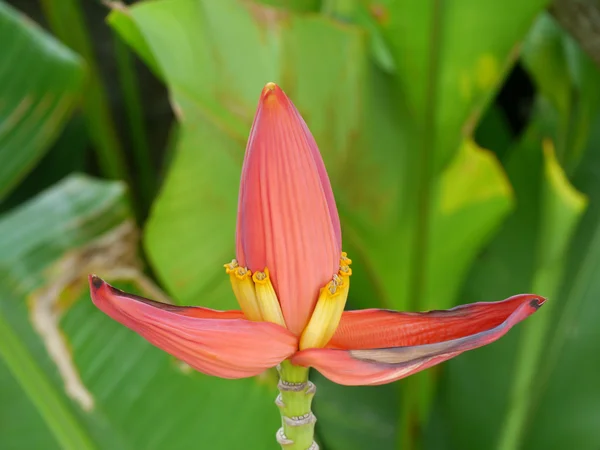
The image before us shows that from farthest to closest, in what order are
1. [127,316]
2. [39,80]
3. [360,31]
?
[39,80] → [360,31] → [127,316]

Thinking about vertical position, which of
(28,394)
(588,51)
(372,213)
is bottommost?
(28,394)

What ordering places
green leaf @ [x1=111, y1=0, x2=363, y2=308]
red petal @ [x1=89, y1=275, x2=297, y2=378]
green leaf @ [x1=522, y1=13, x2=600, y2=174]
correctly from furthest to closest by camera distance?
green leaf @ [x1=522, y1=13, x2=600, y2=174], green leaf @ [x1=111, y1=0, x2=363, y2=308], red petal @ [x1=89, y1=275, x2=297, y2=378]

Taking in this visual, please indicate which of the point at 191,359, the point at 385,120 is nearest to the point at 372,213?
the point at 385,120

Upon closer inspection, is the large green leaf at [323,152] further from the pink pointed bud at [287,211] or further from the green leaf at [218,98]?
the pink pointed bud at [287,211]

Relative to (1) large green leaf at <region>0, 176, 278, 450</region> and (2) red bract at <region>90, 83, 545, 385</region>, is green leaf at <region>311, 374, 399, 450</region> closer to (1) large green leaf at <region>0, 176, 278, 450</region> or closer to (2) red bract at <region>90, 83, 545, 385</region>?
(1) large green leaf at <region>0, 176, 278, 450</region>

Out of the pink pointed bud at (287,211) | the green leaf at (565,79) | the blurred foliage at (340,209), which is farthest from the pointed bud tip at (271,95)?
the green leaf at (565,79)

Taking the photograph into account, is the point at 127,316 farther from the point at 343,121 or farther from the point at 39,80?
the point at 39,80

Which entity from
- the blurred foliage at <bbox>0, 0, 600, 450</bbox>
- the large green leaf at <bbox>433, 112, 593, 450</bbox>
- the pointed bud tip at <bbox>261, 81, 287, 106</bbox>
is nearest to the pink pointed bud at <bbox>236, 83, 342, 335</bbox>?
the pointed bud tip at <bbox>261, 81, 287, 106</bbox>
